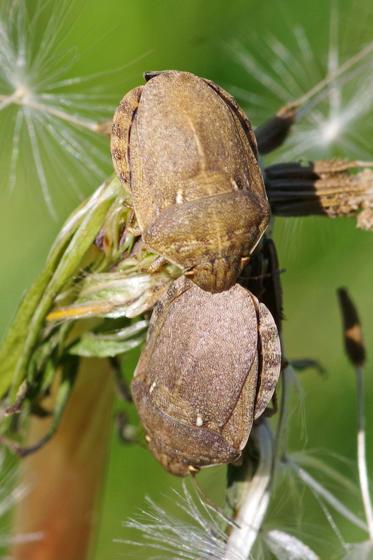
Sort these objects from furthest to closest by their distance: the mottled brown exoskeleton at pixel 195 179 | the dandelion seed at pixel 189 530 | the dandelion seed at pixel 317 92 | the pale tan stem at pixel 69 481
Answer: the dandelion seed at pixel 317 92
the pale tan stem at pixel 69 481
the dandelion seed at pixel 189 530
the mottled brown exoskeleton at pixel 195 179

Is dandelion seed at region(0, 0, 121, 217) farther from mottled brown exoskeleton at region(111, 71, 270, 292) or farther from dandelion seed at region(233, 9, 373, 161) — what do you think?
mottled brown exoskeleton at region(111, 71, 270, 292)

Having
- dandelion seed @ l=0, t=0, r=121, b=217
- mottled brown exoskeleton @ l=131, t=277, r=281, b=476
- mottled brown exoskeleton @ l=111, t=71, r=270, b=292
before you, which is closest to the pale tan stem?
dandelion seed @ l=0, t=0, r=121, b=217

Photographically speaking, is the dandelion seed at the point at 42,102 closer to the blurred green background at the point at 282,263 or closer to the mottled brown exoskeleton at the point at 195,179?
the blurred green background at the point at 282,263

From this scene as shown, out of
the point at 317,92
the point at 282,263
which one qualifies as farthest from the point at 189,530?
the point at 317,92

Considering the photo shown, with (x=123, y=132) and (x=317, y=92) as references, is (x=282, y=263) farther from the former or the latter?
(x=123, y=132)

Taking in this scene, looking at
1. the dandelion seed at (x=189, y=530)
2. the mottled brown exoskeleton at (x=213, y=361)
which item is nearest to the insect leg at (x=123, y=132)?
the mottled brown exoskeleton at (x=213, y=361)

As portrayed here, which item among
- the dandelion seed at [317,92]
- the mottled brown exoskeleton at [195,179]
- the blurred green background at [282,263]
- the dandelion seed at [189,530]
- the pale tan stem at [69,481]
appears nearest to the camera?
the mottled brown exoskeleton at [195,179]
